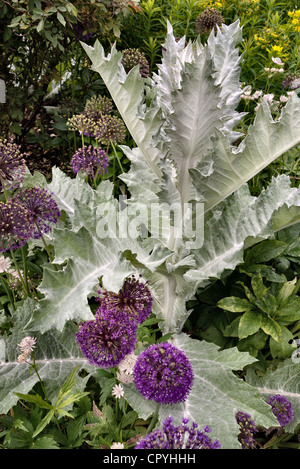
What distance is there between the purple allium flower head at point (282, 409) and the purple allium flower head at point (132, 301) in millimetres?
605

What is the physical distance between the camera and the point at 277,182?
6.06ft

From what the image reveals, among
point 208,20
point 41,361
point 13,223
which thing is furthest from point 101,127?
point 208,20

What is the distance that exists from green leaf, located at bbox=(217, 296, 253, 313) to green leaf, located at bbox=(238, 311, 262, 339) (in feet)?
0.10

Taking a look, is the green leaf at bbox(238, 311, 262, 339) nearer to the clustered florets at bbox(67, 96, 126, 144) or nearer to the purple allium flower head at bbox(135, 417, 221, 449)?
the purple allium flower head at bbox(135, 417, 221, 449)

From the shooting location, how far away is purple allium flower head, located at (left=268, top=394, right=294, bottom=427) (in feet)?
5.15

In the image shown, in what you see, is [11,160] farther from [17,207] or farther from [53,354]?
[53,354]

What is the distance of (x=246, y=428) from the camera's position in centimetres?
148

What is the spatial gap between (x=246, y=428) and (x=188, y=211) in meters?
0.85

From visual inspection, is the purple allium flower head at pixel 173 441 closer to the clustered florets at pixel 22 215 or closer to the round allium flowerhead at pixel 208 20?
the clustered florets at pixel 22 215

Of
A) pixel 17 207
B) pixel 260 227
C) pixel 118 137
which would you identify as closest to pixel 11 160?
pixel 17 207

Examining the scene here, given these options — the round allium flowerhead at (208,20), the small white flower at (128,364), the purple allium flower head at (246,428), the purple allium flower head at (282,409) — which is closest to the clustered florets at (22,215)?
the small white flower at (128,364)

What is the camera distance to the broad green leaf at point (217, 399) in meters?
1.50

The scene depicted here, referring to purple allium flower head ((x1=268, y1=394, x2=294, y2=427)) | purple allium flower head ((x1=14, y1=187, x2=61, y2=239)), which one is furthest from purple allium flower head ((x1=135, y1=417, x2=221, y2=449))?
purple allium flower head ((x1=14, y1=187, x2=61, y2=239))

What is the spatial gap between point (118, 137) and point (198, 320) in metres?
1.01
